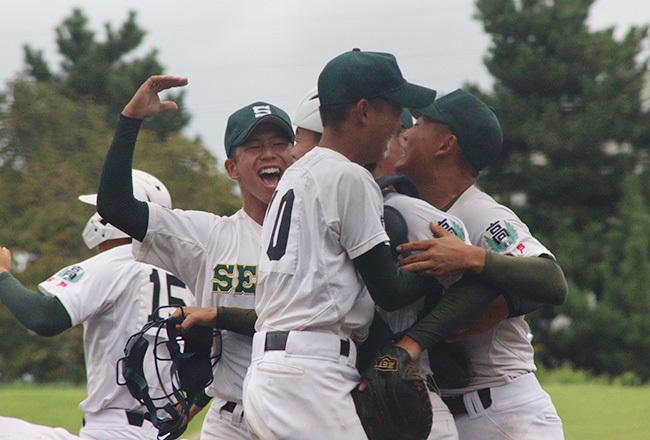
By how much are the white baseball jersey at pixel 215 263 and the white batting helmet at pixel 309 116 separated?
24.9 inches

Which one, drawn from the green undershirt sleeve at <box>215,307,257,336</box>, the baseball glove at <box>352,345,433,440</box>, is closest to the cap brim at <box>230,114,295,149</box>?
the green undershirt sleeve at <box>215,307,257,336</box>

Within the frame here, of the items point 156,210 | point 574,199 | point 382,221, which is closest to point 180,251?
point 156,210

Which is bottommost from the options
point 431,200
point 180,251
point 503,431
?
point 503,431

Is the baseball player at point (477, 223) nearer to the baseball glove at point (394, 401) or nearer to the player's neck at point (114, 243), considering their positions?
the baseball glove at point (394, 401)

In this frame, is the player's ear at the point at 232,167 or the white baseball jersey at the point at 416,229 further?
the player's ear at the point at 232,167

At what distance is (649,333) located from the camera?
114ft

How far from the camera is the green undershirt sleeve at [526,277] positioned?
455cm

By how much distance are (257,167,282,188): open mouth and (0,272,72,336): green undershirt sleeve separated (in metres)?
1.15

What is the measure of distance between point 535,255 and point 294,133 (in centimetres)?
147

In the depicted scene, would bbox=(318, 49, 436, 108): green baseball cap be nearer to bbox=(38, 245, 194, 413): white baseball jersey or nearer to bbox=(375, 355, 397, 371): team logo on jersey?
bbox=(375, 355, 397, 371): team logo on jersey

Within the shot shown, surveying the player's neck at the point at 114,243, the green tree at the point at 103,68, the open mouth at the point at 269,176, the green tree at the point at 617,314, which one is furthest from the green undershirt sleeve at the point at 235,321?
the green tree at the point at 103,68

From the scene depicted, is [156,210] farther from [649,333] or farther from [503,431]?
[649,333]

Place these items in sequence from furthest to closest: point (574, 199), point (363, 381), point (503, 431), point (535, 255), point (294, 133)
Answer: point (574, 199) < point (294, 133) < point (503, 431) < point (535, 255) < point (363, 381)

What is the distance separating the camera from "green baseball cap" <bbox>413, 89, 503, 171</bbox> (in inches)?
203
